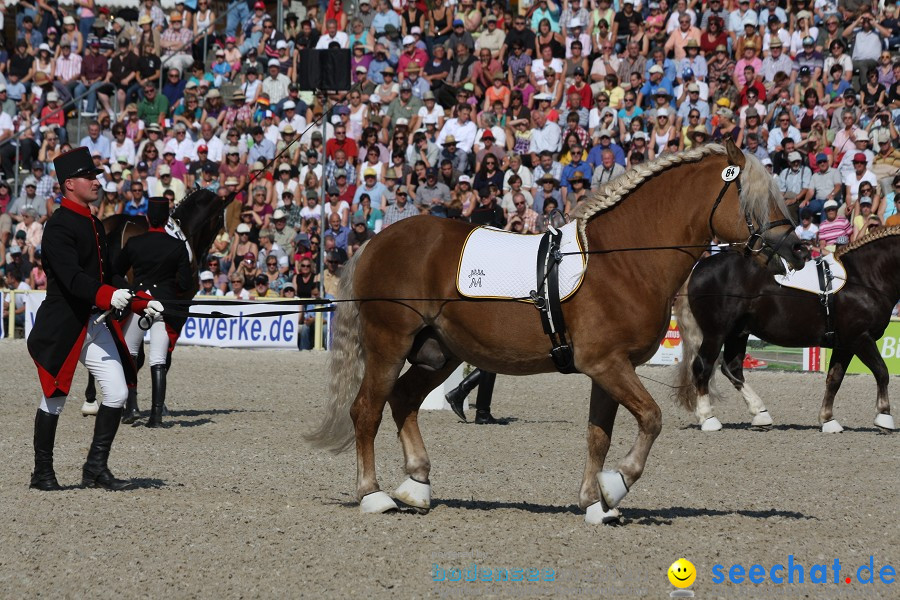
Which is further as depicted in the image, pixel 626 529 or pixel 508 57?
pixel 508 57

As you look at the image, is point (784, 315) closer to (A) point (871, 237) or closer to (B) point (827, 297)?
(B) point (827, 297)

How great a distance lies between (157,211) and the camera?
11.6 m

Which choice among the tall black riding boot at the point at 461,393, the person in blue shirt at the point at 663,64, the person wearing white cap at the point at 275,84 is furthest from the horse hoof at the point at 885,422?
the person wearing white cap at the point at 275,84

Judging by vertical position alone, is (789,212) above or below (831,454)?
above

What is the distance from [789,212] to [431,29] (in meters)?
18.3

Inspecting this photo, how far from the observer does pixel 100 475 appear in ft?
27.1

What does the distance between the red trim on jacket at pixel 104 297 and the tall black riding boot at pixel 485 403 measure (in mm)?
5645

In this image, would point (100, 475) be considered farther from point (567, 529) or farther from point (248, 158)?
point (248, 158)

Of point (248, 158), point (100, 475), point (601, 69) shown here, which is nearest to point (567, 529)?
point (100, 475)

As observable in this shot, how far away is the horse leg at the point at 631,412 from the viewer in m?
7.14

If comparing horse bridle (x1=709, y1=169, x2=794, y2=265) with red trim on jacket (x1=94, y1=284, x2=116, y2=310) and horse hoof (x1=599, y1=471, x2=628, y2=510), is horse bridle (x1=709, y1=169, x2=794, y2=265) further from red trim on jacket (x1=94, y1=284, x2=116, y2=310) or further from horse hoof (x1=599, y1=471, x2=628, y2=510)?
red trim on jacket (x1=94, y1=284, x2=116, y2=310)

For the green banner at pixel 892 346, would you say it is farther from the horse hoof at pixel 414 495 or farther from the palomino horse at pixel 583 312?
the horse hoof at pixel 414 495

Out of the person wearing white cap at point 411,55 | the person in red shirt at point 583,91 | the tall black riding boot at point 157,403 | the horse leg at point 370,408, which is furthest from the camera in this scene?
the person wearing white cap at point 411,55

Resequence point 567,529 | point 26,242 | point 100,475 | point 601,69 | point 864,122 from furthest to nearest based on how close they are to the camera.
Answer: point 26,242 → point 601,69 → point 864,122 → point 100,475 → point 567,529
